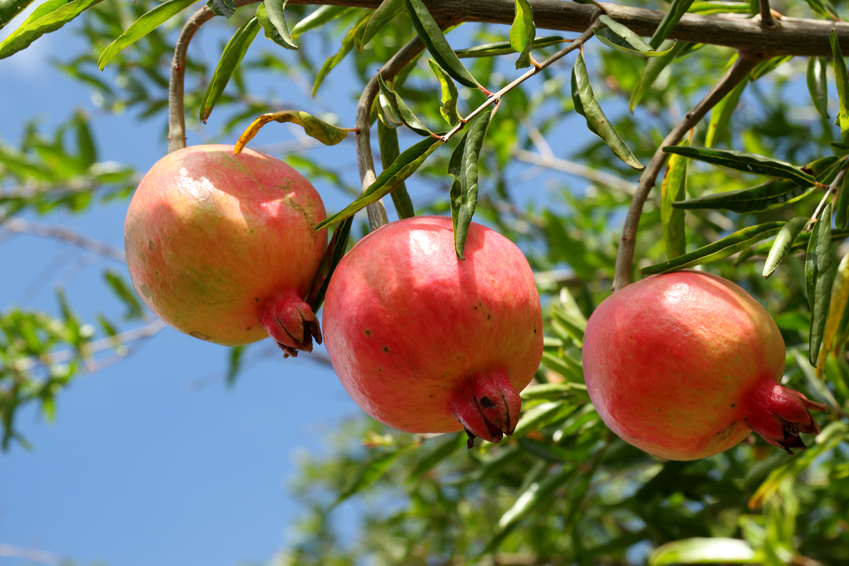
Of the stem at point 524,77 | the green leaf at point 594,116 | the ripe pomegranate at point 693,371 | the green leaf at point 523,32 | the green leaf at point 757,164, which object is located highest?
the green leaf at point 523,32

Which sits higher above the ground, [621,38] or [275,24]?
[275,24]

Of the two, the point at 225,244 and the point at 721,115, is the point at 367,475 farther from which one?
the point at 721,115

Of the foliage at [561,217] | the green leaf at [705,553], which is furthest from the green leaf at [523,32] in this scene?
the green leaf at [705,553]

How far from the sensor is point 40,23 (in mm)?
903

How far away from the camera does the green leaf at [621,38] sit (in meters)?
0.87

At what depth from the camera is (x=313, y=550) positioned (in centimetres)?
494

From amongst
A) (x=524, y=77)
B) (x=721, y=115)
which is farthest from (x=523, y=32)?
(x=721, y=115)

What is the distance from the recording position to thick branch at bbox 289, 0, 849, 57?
0.99 m

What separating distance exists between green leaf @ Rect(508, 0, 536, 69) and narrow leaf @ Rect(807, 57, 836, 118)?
748mm

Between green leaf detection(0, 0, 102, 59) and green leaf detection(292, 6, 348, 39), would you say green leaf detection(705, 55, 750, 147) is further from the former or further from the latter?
green leaf detection(0, 0, 102, 59)

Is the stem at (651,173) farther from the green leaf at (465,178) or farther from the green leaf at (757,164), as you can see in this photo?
the green leaf at (465,178)

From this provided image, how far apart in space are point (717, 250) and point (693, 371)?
190 millimetres

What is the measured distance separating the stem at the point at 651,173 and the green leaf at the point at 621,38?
0.17 m

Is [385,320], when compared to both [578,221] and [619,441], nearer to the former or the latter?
[619,441]
